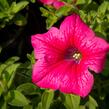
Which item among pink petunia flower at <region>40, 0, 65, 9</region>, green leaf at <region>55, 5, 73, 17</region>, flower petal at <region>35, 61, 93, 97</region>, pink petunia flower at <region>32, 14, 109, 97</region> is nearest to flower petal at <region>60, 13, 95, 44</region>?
pink petunia flower at <region>32, 14, 109, 97</region>

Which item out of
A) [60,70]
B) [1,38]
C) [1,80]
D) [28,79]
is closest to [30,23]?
[1,38]

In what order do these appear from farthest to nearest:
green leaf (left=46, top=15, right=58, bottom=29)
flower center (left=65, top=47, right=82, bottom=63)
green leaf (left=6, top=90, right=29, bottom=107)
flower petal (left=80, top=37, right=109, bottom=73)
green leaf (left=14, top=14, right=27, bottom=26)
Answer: green leaf (left=14, top=14, right=27, bottom=26), green leaf (left=46, top=15, right=58, bottom=29), green leaf (left=6, top=90, right=29, bottom=107), flower center (left=65, top=47, right=82, bottom=63), flower petal (left=80, top=37, right=109, bottom=73)

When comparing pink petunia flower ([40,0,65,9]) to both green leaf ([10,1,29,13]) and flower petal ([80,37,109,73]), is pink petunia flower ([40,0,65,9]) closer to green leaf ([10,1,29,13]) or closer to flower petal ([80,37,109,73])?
green leaf ([10,1,29,13])

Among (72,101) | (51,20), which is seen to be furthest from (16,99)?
(51,20)

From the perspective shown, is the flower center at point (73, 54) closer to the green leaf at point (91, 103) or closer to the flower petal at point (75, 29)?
the flower petal at point (75, 29)

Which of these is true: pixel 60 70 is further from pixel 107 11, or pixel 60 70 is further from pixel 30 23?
pixel 30 23

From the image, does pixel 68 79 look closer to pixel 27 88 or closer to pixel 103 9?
pixel 27 88

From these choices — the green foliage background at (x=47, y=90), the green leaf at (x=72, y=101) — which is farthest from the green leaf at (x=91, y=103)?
the green leaf at (x=72, y=101)
